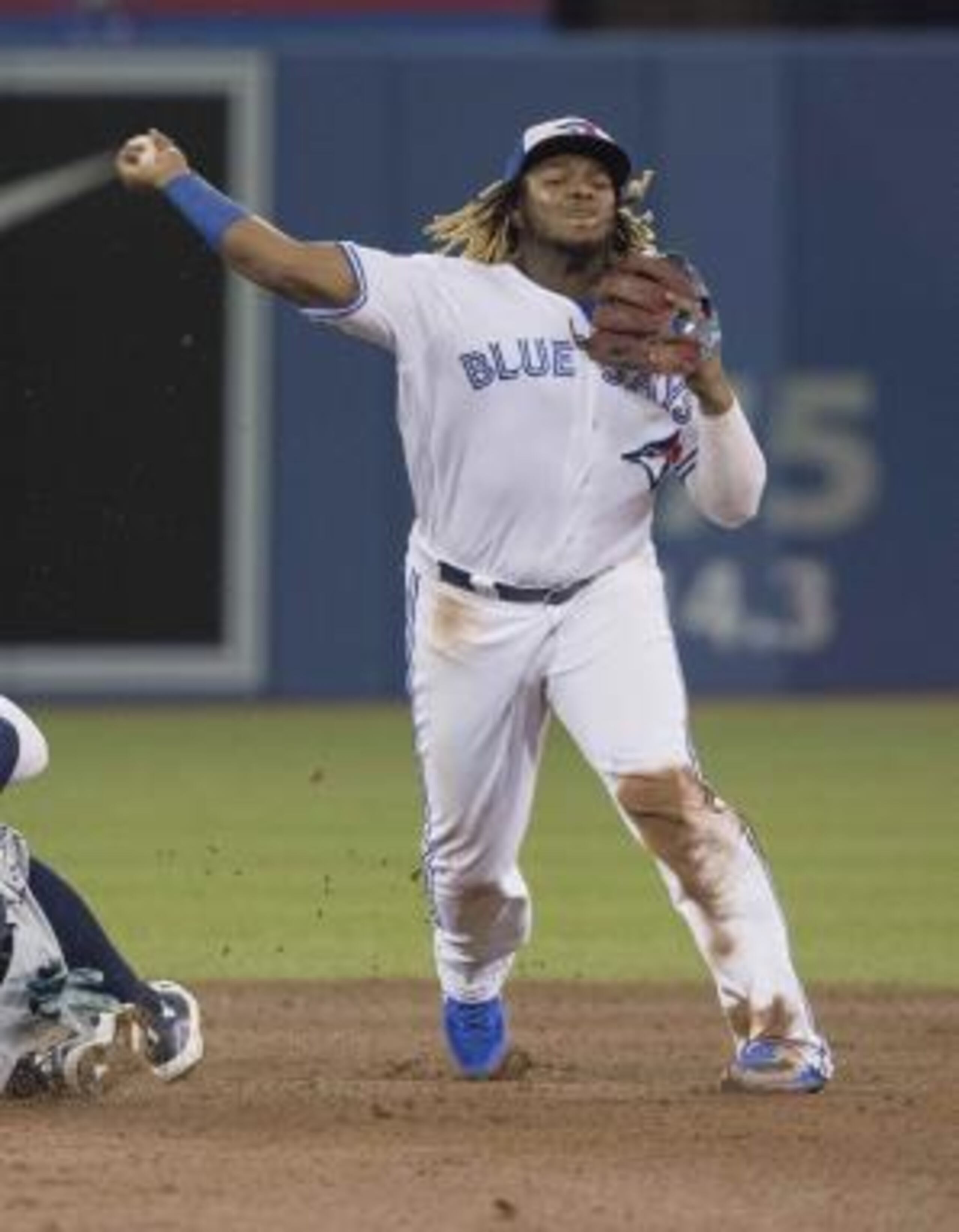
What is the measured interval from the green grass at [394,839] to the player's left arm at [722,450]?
2.34 m

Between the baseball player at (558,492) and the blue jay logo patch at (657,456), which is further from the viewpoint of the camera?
the blue jay logo patch at (657,456)

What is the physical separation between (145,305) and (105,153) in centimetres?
62

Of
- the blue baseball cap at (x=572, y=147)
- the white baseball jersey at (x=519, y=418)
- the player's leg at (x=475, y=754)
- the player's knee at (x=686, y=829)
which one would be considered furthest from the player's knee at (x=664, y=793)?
the blue baseball cap at (x=572, y=147)

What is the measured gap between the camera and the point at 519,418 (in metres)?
7.82

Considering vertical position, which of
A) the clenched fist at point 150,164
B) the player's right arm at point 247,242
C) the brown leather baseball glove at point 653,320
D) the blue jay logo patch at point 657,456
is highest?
the clenched fist at point 150,164

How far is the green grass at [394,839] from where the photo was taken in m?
10.5

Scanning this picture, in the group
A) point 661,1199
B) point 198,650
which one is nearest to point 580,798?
point 198,650

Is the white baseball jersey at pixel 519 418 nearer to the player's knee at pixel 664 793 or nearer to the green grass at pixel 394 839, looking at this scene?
the player's knee at pixel 664 793

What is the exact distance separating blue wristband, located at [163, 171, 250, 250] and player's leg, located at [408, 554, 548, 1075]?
783mm

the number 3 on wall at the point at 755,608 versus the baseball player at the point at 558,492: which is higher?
the baseball player at the point at 558,492

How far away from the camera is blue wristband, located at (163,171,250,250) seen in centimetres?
769

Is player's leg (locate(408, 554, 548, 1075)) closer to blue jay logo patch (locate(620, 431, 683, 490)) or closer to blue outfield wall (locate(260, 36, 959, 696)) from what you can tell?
blue jay logo patch (locate(620, 431, 683, 490))

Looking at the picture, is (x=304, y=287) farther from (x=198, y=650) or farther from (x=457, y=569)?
(x=198, y=650)

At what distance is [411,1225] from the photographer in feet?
20.9
